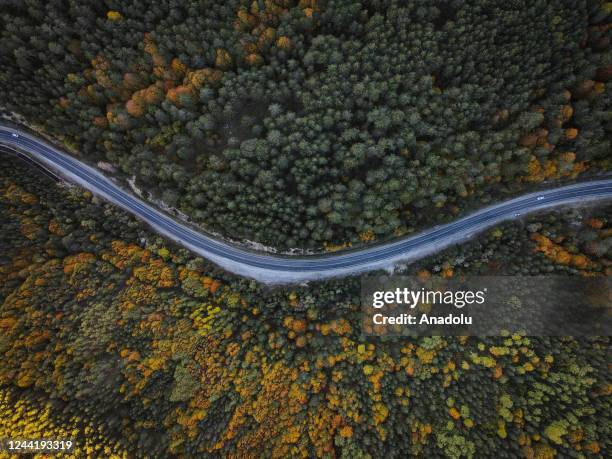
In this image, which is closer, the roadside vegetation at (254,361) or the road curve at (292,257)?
the roadside vegetation at (254,361)

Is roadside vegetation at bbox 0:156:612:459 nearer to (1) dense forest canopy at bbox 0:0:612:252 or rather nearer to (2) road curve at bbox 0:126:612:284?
(2) road curve at bbox 0:126:612:284

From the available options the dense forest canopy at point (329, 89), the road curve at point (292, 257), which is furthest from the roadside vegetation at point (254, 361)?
the dense forest canopy at point (329, 89)

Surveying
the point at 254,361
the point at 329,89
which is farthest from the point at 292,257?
the point at 329,89

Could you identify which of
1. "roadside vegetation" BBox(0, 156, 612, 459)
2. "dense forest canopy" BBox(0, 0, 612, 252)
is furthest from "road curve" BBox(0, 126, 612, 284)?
"dense forest canopy" BBox(0, 0, 612, 252)

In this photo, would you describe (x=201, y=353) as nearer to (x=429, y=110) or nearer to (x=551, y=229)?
(x=429, y=110)

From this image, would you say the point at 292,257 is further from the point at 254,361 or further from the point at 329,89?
the point at 329,89

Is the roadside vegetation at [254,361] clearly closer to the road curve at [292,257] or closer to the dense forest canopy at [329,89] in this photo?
the road curve at [292,257]
